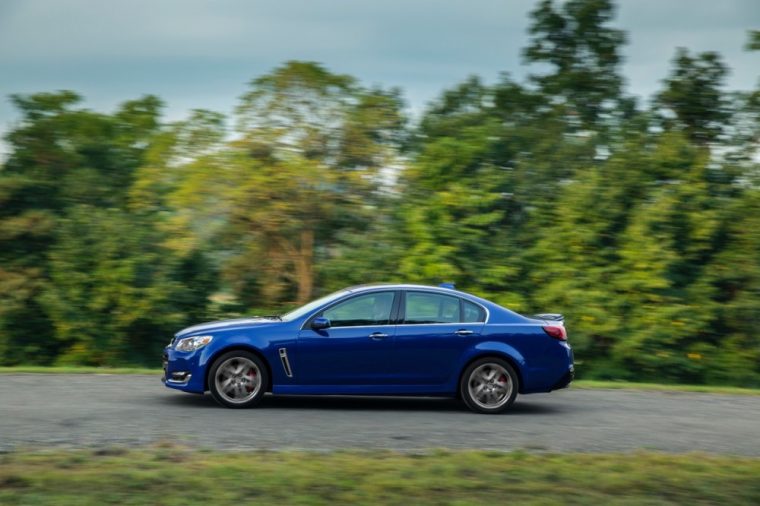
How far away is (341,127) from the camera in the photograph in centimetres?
2383

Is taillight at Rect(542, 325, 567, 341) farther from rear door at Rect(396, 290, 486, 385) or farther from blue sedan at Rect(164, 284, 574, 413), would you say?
rear door at Rect(396, 290, 486, 385)

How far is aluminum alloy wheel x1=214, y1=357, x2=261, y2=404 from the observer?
39.4 ft

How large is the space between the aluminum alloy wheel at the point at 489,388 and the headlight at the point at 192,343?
319 cm

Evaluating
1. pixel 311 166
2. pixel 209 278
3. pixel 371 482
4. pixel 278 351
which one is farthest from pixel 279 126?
pixel 371 482

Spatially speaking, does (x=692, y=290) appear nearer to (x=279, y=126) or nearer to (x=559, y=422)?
(x=279, y=126)

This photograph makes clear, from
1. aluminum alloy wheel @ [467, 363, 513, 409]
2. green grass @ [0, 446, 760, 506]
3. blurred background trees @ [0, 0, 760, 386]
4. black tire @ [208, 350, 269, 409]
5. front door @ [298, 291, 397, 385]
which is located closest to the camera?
green grass @ [0, 446, 760, 506]

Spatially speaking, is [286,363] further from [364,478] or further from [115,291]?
[115,291]

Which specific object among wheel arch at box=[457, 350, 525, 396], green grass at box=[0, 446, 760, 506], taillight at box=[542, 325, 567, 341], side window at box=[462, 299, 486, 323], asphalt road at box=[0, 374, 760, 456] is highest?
side window at box=[462, 299, 486, 323]

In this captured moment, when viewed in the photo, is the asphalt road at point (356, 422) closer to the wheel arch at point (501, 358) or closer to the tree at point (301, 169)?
the wheel arch at point (501, 358)

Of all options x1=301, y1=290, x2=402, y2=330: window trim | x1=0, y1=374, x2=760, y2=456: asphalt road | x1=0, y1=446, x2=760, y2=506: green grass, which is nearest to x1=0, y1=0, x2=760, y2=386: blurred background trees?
x1=0, y1=374, x2=760, y2=456: asphalt road

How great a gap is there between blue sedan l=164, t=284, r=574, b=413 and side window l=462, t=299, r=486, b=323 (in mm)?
12

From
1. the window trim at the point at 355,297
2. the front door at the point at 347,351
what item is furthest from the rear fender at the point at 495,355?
the window trim at the point at 355,297

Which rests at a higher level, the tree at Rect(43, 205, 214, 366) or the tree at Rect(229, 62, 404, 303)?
the tree at Rect(229, 62, 404, 303)

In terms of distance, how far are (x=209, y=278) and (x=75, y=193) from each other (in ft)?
13.1
